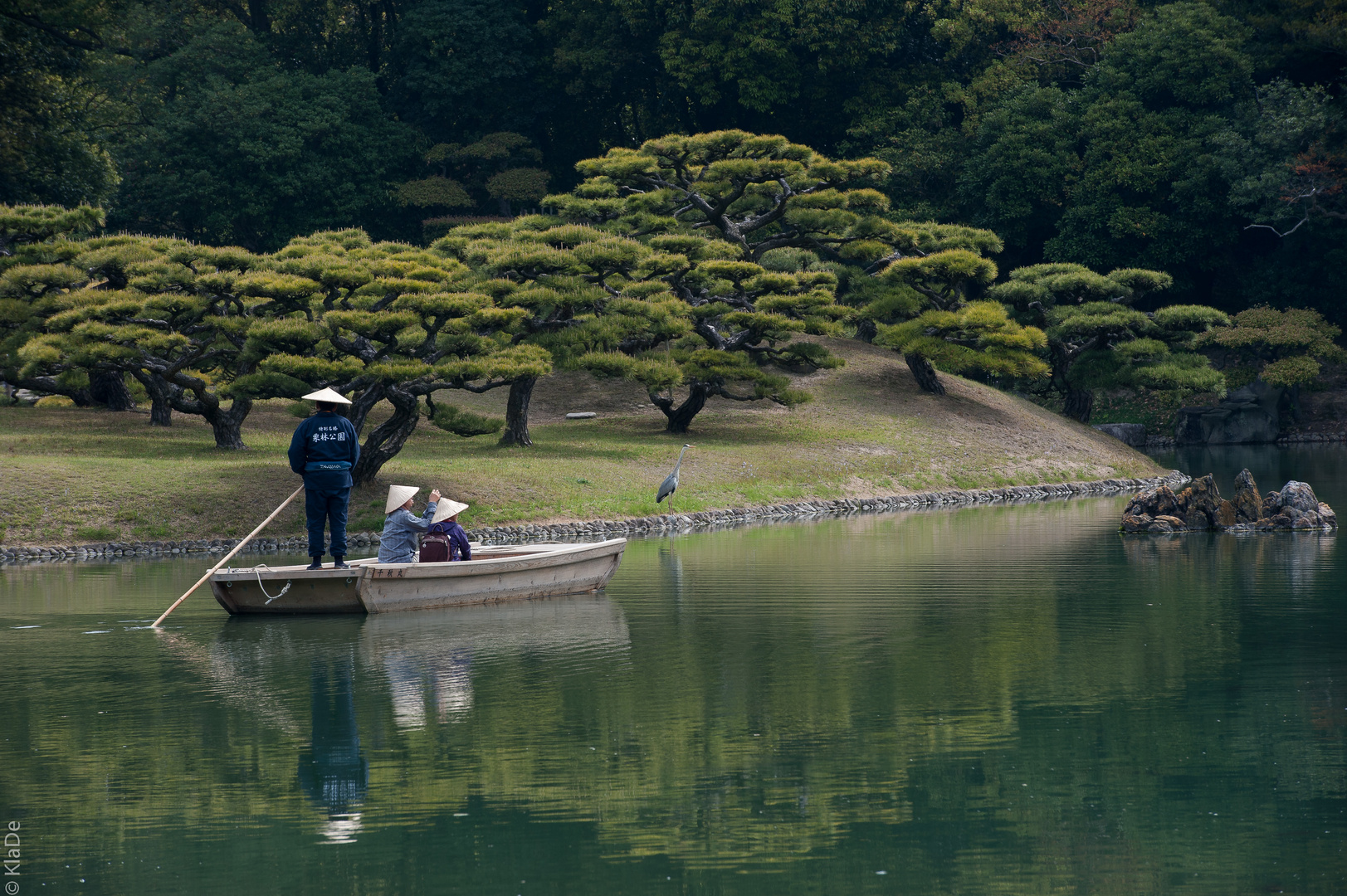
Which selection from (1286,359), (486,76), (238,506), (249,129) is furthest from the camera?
(486,76)

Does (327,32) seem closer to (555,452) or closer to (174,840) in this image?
(555,452)

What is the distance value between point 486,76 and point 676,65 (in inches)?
306

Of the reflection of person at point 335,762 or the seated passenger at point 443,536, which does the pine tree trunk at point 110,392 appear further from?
the reflection of person at point 335,762

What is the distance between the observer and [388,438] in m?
Result: 23.8

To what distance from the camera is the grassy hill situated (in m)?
21.8

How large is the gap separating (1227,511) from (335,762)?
1657 cm

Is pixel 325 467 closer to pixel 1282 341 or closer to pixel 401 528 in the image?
pixel 401 528

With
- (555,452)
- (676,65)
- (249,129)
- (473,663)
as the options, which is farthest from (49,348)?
(676,65)

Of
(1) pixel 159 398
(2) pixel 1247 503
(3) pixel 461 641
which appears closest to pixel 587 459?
(1) pixel 159 398

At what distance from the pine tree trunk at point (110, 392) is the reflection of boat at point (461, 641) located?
2083cm

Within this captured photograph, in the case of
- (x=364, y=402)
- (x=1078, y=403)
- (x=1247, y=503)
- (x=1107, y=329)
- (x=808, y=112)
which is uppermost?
(x=808, y=112)

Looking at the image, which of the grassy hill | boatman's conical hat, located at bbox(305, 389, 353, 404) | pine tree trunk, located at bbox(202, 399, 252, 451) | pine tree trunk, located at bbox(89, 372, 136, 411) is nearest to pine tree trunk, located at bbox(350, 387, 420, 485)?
the grassy hill

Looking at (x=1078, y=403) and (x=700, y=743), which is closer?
(x=700, y=743)

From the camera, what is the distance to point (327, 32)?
5772cm
